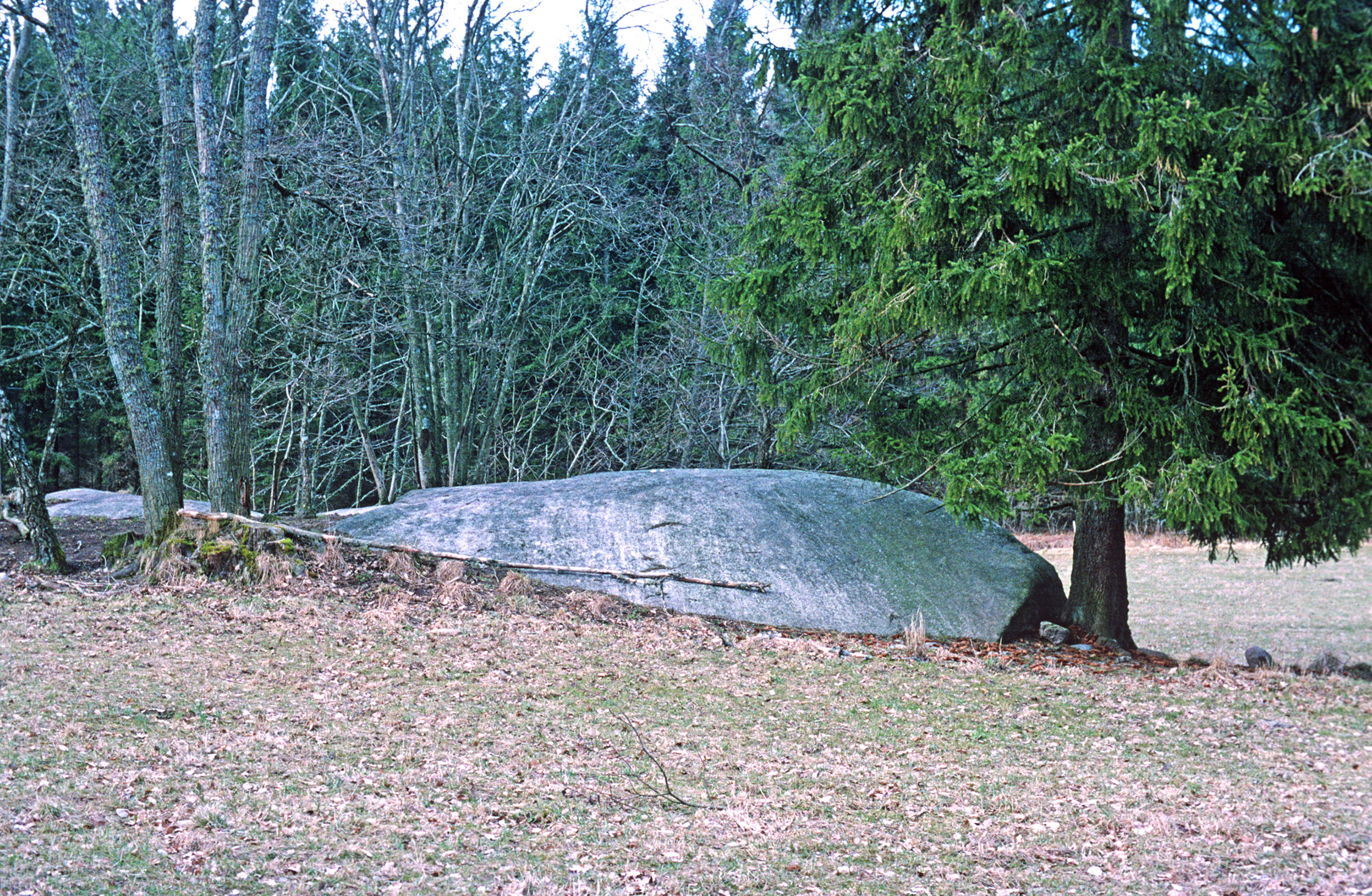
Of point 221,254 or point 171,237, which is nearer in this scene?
point 221,254

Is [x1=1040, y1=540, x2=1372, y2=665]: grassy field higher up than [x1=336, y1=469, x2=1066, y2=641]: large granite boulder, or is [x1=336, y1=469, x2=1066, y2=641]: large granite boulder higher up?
[x1=336, y1=469, x2=1066, y2=641]: large granite boulder

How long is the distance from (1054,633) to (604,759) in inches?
211

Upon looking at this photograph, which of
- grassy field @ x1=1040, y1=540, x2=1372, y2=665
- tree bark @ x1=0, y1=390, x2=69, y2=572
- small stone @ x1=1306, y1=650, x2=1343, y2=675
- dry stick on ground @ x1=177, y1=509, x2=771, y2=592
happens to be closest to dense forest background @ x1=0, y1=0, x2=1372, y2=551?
dry stick on ground @ x1=177, y1=509, x2=771, y2=592

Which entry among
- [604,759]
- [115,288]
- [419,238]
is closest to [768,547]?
[604,759]

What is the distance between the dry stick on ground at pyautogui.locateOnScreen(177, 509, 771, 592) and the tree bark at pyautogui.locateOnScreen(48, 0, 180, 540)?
34 centimetres

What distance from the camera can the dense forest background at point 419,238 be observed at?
12.6 m

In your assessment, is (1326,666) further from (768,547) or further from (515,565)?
(515,565)

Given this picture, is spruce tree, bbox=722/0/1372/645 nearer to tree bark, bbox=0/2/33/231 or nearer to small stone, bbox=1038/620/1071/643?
small stone, bbox=1038/620/1071/643

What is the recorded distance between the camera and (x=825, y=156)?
28.8 feet

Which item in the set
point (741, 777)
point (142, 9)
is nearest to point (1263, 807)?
point (741, 777)

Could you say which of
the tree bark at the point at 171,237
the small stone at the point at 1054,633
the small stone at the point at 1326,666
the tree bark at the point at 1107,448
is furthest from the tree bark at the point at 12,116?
the small stone at the point at 1326,666

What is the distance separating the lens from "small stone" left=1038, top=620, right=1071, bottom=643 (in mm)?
9258

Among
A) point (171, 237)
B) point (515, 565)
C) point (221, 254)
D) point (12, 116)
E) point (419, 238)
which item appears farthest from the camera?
point (419, 238)

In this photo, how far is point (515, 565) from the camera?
10094mm
